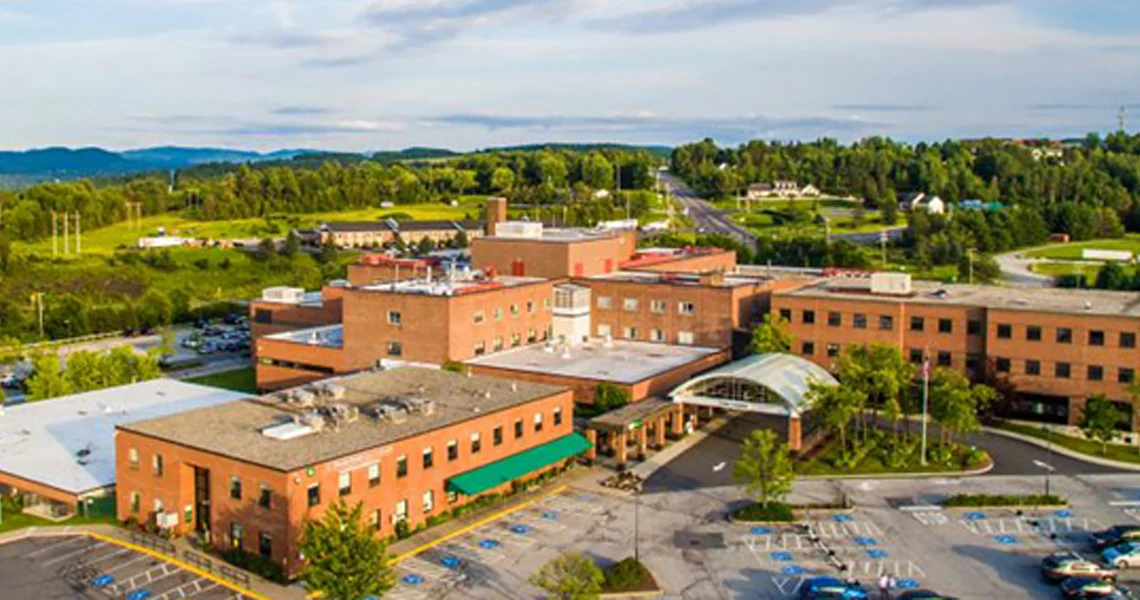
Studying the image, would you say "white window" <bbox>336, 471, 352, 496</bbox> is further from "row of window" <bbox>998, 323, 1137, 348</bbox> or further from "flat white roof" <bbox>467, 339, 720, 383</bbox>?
"row of window" <bbox>998, 323, 1137, 348</bbox>

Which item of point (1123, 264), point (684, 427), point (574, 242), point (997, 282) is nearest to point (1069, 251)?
point (1123, 264)

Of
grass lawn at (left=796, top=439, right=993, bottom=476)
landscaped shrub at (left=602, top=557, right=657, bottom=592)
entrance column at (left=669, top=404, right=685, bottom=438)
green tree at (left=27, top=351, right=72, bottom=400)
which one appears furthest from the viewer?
green tree at (left=27, top=351, right=72, bottom=400)

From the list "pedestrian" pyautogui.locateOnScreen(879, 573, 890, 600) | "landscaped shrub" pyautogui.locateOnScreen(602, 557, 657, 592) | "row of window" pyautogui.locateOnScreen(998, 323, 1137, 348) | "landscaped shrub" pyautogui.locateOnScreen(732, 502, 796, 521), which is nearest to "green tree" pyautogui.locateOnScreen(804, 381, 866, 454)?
"landscaped shrub" pyautogui.locateOnScreen(732, 502, 796, 521)

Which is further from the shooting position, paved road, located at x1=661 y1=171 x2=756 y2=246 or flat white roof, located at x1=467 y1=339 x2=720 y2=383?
paved road, located at x1=661 y1=171 x2=756 y2=246

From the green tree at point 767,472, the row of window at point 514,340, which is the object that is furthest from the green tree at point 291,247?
the green tree at point 767,472

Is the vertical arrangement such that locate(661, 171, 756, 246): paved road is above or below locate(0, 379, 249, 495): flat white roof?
above

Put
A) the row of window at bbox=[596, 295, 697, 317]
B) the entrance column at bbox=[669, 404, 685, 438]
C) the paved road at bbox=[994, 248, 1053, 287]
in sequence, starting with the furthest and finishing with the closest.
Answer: the paved road at bbox=[994, 248, 1053, 287], the row of window at bbox=[596, 295, 697, 317], the entrance column at bbox=[669, 404, 685, 438]

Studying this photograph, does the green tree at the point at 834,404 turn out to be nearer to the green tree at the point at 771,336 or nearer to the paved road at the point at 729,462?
the paved road at the point at 729,462

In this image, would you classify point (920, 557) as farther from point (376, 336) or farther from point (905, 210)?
point (905, 210)
